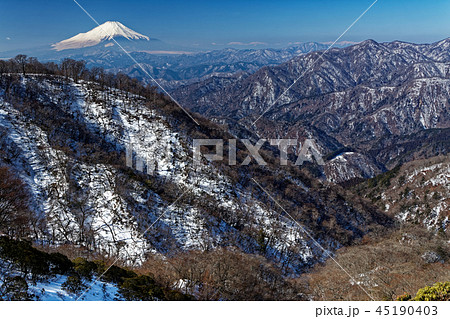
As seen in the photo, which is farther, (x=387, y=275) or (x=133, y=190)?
(x=133, y=190)

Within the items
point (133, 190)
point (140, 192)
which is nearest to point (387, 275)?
point (140, 192)

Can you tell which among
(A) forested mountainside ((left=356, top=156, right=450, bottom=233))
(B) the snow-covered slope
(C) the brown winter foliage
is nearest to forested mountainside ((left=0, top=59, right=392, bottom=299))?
(B) the snow-covered slope

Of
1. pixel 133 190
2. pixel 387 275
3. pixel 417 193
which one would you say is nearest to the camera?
pixel 387 275

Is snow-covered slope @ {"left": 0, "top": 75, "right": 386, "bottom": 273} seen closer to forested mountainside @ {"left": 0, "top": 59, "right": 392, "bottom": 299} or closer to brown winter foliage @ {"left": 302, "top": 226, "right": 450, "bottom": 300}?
forested mountainside @ {"left": 0, "top": 59, "right": 392, "bottom": 299}

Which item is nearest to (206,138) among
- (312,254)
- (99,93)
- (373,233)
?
(99,93)

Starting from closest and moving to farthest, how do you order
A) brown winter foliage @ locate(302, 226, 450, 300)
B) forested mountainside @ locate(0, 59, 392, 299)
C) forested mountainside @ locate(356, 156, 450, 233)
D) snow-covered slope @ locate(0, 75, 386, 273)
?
brown winter foliage @ locate(302, 226, 450, 300), forested mountainside @ locate(0, 59, 392, 299), snow-covered slope @ locate(0, 75, 386, 273), forested mountainside @ locate(356, 156, 450, 233)

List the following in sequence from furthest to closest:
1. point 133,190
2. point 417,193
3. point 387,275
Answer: point 417,193, point 133,190, point 387,275

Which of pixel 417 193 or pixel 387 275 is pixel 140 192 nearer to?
pixel 387 275
